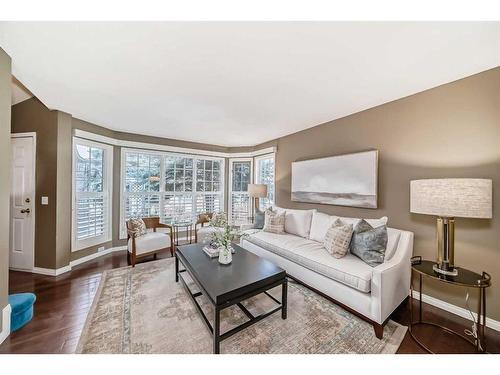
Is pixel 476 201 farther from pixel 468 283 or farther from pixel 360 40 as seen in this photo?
pixel 360 40

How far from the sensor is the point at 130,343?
5.08 ft

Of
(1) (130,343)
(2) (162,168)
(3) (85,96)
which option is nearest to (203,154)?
(2) (162,168)

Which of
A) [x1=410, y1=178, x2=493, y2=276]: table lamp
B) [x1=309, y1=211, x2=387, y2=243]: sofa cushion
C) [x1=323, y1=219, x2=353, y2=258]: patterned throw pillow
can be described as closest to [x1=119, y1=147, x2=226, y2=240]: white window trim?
[x1=309, y1=211, x2=387, y2=243]: sofa cushion

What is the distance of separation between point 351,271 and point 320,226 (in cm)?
105

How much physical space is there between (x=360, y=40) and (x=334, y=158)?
189 cm

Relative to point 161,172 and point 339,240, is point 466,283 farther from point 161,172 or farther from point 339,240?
point 161,172

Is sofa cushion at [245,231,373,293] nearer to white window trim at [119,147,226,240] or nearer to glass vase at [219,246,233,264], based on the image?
glass vase at [219,246,233,264]

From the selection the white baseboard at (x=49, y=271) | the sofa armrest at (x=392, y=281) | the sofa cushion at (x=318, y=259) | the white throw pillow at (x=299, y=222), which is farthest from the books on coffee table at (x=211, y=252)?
the white baseboard at (x=49, y=271)

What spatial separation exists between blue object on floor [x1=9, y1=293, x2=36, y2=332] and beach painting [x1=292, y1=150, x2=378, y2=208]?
3735 millimetres

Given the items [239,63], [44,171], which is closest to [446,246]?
[239,63]

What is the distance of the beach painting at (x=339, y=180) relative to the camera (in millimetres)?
2668

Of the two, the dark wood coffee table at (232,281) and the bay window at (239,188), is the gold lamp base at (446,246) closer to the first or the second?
the dark wood coffee table at (232,281)

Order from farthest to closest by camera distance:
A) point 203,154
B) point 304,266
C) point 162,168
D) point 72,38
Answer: point 203,154, point 162,168, point 304,266, point 72,38

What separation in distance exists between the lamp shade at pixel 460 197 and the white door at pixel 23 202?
4972 millimetres
